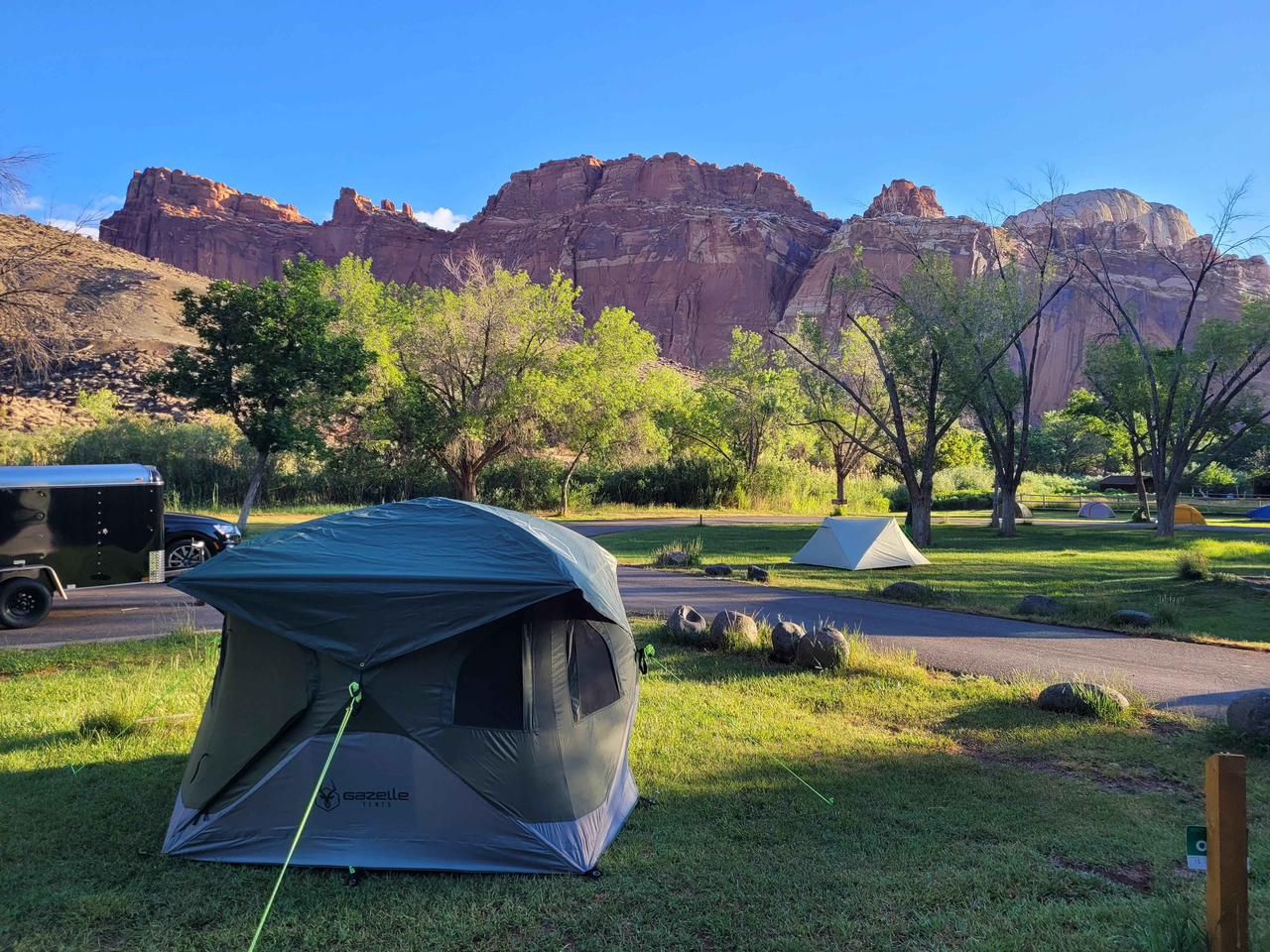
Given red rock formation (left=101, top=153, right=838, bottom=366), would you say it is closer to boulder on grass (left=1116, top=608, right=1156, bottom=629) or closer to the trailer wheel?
boulder on grass (left=1116, top=608, right=1156, bottom=629)

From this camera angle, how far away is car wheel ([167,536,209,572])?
569 inches

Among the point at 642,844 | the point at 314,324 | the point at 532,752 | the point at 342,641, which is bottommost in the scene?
the point at 642,844

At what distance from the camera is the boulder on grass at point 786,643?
9.14 metres

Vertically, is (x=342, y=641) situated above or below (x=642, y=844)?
above

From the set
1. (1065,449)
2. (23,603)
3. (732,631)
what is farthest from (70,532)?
(1065,449)

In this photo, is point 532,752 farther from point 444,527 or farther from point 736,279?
point 736,279

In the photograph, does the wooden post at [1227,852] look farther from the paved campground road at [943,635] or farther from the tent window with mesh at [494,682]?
the paved campground road at [943,635]

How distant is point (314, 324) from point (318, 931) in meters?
21.7

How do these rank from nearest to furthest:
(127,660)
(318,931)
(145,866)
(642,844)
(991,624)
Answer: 1. (318,931)
2. (145,866)
3. (642,844)
4. (127,660)
5. (991,624)

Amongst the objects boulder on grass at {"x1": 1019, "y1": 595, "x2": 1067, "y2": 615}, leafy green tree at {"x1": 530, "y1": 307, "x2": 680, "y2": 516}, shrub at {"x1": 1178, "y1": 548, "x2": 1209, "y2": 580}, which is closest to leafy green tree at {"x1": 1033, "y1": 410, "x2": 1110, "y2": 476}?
leafy green tree at {"x1": 530, "y1": 307, "x2": 680, "y2": 516}

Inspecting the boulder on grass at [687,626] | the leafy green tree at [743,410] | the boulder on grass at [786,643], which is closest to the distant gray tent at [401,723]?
the boulder on grass at [786,643]

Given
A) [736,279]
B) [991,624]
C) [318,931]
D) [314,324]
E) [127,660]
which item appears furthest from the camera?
[736,279]

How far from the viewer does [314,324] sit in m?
22.9

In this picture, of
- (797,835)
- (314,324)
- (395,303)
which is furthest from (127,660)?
(395,303)
